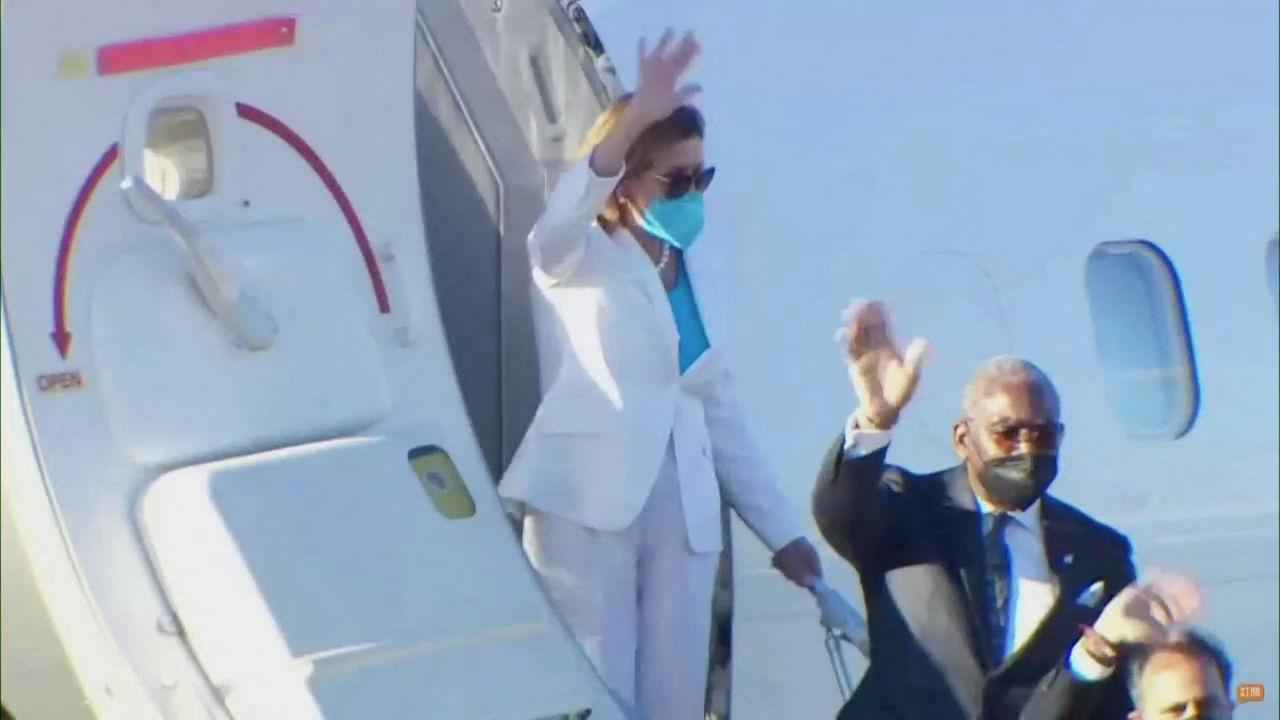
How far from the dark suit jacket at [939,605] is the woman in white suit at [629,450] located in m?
0.29

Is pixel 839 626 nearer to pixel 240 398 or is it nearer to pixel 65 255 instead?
pixel 240 398

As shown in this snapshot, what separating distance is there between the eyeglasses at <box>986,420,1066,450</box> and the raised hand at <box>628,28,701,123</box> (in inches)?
32.0

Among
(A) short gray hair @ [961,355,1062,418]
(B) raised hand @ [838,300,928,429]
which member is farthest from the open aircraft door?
(A) short gray hair @ [961,355,1062,418]

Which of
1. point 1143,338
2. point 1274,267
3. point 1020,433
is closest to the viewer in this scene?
point 1020,433

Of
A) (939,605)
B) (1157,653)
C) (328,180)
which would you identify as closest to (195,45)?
(328,180)

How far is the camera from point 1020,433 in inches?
152

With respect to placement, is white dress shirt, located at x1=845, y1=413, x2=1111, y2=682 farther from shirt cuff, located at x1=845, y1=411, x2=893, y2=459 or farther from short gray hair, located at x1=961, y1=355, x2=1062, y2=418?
short gray hair, located at x1=961, y1=355, x2=1062, y2=418

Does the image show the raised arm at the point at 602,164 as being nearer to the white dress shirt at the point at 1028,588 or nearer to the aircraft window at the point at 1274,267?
the white dress shirt at the point at 1028,588

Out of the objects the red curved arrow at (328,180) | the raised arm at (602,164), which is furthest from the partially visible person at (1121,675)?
the red curved arrow at (328,180)

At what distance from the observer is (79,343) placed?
10.2ft

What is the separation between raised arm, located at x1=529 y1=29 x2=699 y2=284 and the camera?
3.67 m

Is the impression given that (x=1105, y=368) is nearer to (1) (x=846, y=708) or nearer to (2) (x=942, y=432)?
(2) (x=942, y=432)

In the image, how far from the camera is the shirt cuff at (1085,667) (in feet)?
12.1

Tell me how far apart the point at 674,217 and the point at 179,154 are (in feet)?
2.96
